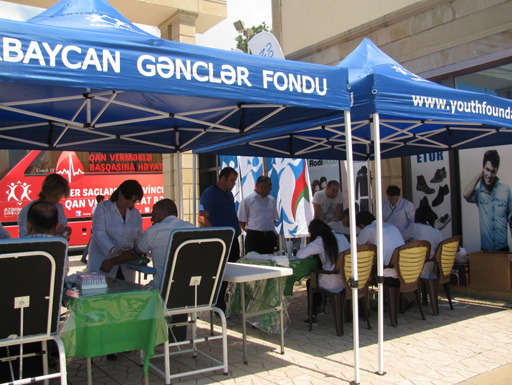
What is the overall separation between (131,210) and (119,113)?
1007 mm

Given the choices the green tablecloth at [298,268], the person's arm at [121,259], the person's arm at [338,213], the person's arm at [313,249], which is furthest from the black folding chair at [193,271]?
the person's arm at [338,213]

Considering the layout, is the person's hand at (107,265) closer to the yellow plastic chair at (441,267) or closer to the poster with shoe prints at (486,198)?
the yellow plastic chair at (441,267)

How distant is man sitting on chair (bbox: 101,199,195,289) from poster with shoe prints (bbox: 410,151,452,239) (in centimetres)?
494

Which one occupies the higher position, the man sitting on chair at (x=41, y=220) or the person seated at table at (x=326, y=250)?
the man sitting on chair at (x=41, y=220)

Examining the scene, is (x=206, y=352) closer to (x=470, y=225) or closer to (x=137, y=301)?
(x=137, y=301)

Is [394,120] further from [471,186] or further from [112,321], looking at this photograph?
[112,321]

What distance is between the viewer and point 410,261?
5.74 meters

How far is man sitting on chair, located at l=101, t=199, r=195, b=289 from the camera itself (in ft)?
13.6

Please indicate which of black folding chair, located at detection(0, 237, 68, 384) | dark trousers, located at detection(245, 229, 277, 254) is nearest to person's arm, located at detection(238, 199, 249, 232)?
dark trousers, located at detection(245, 229, 277, 254)

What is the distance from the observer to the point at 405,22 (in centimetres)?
879

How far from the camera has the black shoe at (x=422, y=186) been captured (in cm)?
844

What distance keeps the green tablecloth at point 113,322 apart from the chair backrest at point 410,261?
3087mm

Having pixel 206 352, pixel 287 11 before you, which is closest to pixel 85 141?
pixel 206 352

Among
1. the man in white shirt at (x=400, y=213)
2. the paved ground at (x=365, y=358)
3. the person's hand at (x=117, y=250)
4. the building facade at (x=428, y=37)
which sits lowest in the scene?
the paved ground at (x=365, y=358)
